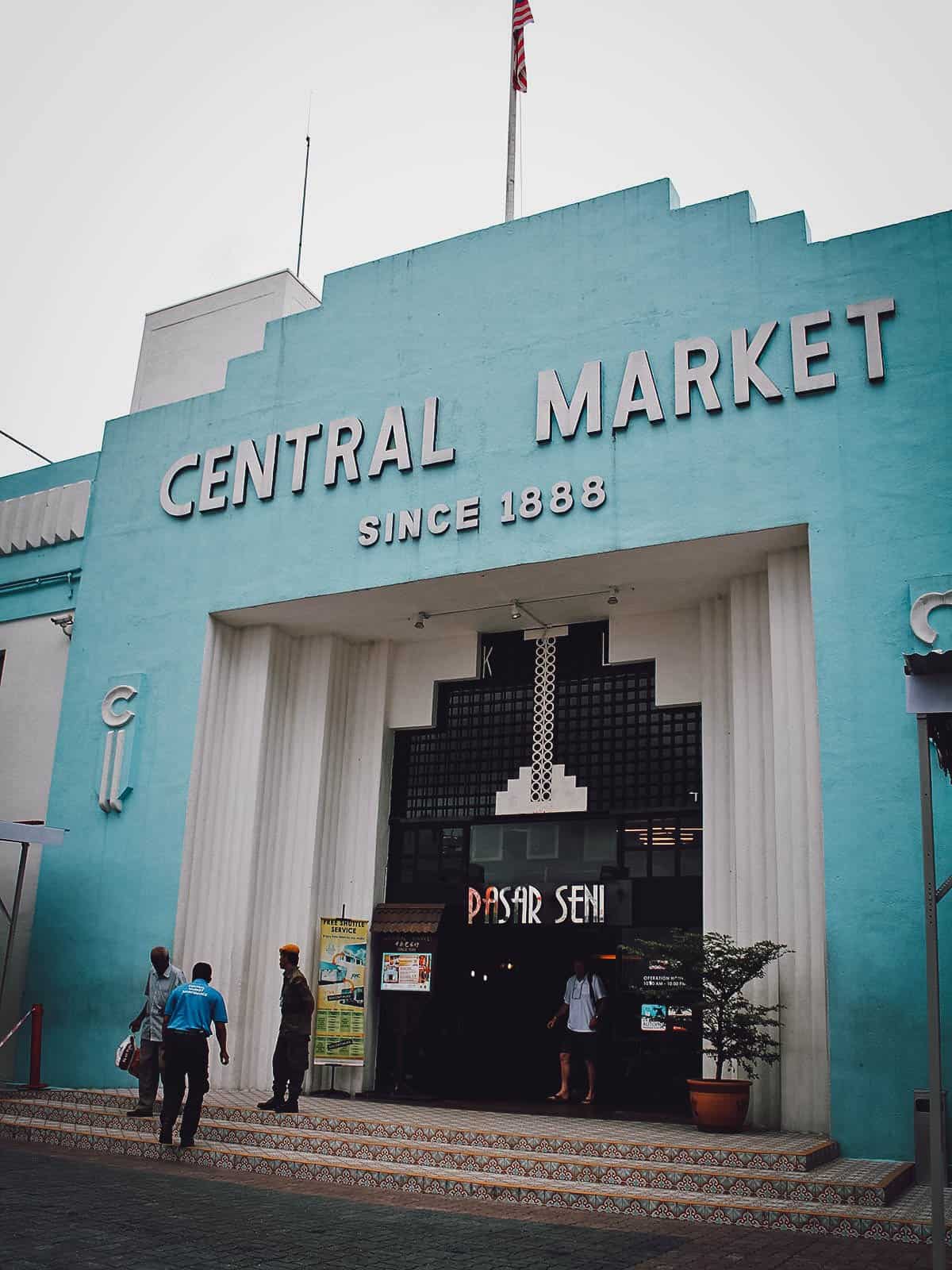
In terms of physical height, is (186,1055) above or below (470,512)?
below

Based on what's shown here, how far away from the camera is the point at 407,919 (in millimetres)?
13586

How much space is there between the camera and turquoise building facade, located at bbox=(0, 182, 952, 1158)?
10.2 metres

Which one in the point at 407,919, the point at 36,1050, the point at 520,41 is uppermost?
the point at 520,41

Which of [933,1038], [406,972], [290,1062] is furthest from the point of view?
[406,972]

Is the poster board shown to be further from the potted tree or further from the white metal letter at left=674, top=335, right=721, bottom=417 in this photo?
the white metal letter at left=674, top=335, right=721, bottom=417

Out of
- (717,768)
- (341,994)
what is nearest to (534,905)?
(341,994)

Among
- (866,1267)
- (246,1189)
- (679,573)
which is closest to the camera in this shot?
(866,1267)

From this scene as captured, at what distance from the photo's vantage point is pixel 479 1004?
43.9 ft

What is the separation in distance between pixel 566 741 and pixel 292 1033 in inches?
186

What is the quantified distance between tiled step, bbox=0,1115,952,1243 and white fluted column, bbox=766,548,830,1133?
249 cm

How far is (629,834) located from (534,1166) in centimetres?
472

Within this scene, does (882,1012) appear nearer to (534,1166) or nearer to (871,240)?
(534,1166)

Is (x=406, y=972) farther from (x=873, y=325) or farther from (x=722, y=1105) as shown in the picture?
(x=873, y=325)

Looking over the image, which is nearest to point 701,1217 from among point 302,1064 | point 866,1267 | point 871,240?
point 866,1267
